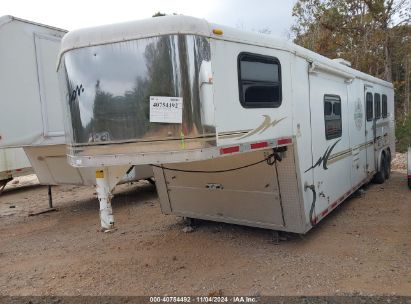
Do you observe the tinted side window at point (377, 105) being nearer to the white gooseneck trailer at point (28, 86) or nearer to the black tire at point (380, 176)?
the black tire at point (380, 176)

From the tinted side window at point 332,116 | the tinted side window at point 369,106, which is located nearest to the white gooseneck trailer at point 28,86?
the tinted side window at point 332,116

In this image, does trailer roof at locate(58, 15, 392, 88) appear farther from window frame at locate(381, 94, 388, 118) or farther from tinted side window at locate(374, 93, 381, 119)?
window frame at locate(381, 94, 388, 118)

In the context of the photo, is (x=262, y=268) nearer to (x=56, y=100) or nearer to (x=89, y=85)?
(x=89, y=85)

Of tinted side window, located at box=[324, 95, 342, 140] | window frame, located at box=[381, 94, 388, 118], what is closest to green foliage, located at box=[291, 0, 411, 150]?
window frame, located at box=[381, 94, 388, 118]

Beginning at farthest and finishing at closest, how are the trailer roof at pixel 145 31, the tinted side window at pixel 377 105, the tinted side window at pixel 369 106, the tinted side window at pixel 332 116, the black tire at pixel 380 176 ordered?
the black tire at pixel 380 176, the tinted side window at pixel 377 105, the tinted side window at pixel 369 106, the tinted side window at pixel 332 116, the trailer roof at pixel 145 31

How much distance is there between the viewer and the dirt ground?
13.4 feet

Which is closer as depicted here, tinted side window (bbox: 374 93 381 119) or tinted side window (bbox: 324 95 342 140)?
tinted side window (bbox: 324 95 342 140)

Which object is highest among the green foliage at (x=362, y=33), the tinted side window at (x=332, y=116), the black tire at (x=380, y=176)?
the green foliage at (x=362, y=33)

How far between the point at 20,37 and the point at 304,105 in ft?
15.9

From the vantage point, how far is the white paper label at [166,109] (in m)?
3.30

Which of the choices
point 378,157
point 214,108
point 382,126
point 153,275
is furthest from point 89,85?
point 382,126

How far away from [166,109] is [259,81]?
1.13 m

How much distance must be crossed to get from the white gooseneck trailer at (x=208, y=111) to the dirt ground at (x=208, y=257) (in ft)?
1.70

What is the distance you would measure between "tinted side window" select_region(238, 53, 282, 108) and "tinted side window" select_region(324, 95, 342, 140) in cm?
175
